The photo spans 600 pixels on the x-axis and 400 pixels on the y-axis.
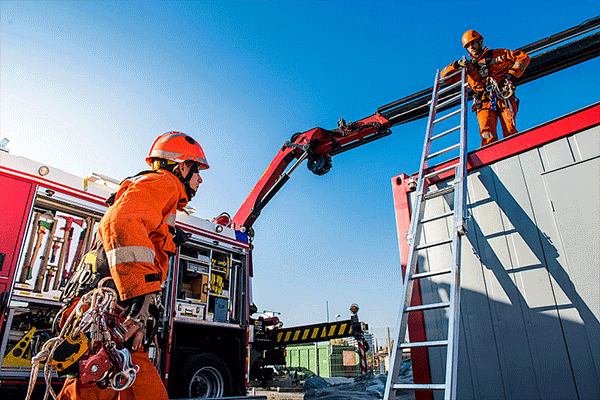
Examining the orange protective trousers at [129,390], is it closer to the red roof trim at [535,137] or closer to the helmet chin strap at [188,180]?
the helmet chin strap at [188,180]

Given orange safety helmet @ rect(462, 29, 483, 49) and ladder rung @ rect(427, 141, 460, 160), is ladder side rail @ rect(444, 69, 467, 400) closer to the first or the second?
ladder rung @ rect(427, 141, 460, 160)

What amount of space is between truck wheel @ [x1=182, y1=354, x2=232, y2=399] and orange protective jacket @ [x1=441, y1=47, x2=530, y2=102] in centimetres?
514

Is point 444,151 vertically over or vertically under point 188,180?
over

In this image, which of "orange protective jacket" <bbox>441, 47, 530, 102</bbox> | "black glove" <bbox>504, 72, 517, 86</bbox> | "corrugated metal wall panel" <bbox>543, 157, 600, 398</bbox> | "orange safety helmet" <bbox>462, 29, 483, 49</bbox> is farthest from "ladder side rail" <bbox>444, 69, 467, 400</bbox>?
"orange safety helmet" <bbox>462, 29, 483, 49</bbox>

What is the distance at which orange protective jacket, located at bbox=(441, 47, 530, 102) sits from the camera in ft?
15.6

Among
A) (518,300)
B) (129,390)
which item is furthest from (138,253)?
(518,300)

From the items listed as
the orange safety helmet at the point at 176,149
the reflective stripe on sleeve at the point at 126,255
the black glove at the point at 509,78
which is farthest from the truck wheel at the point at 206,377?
the black glove at the point at 509,78

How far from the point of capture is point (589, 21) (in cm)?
516

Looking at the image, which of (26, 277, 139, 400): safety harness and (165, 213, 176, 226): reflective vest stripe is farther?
(165, 213, 176, 226): reflective vest stripe

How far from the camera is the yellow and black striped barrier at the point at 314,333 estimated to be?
960cm

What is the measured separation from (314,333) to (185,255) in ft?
17.2

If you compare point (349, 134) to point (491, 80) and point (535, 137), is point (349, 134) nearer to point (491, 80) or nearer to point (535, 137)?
point (491, 80)

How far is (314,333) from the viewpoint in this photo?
10031mm

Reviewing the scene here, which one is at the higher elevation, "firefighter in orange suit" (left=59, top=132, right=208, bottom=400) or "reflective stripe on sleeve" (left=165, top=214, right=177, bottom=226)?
"reflective stripe on sleeve" (left=165, top=214, right=177, bottom=226)
